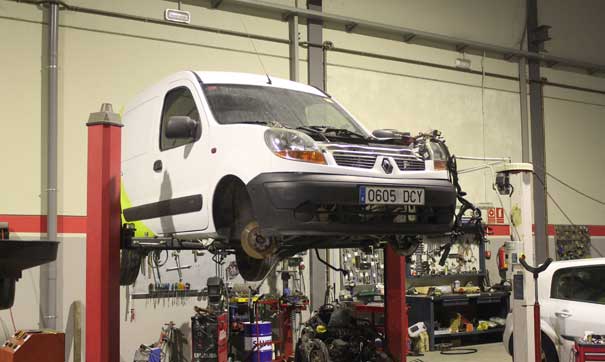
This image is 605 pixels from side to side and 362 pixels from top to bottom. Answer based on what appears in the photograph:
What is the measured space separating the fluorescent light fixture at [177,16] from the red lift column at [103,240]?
4.05 metres

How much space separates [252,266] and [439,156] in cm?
162

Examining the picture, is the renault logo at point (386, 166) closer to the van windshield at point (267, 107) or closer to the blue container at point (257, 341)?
the van windshield at point (267, 107)

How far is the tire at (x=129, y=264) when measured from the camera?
18.3 feet

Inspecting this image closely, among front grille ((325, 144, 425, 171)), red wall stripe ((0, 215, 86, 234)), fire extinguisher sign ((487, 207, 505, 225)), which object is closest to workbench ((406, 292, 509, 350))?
fire extinguisher sign ((487, 207, 505, 225))

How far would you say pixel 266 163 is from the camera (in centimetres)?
369

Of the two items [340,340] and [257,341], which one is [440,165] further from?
[257,341]

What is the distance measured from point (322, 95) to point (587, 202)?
334 inches

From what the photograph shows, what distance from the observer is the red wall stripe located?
24.0 feet

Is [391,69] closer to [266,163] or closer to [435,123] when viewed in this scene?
[435,123]

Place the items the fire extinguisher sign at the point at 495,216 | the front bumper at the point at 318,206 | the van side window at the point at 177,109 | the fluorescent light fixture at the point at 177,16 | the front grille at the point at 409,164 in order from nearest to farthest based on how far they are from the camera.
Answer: the front bumper at the point at 318,206 < the front grille at the point at 409,164 < the van side window at the point at 177,109 < the fluorescent light fixture at the point at 177,16 < the fire extinguisher sign at the point at 495,216

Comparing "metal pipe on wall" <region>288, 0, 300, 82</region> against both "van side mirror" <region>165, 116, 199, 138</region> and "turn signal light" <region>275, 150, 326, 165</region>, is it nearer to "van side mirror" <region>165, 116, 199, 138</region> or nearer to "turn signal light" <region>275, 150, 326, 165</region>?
"van side mirror" <region>165, 116, 199, 138</region>

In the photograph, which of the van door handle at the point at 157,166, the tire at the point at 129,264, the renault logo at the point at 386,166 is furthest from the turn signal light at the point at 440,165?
the tire at the point at 129,264

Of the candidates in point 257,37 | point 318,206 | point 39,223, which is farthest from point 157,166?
point 257,37

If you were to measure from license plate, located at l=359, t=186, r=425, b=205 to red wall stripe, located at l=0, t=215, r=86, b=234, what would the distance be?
4977mm
